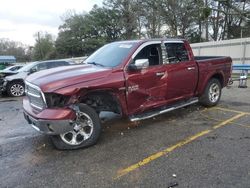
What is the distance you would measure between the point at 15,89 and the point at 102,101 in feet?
28.3

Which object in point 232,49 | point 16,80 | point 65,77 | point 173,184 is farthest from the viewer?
point 232,49

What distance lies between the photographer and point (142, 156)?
452 centimetres

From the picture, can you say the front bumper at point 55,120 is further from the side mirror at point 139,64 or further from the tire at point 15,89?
the tire at point 15,89

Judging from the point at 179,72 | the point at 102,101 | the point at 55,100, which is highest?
the point at 179,72

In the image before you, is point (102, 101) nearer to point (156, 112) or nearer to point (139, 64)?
point (139, 64)

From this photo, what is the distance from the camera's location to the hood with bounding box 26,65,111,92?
4.55 m

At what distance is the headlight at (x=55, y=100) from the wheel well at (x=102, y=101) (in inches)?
15.4

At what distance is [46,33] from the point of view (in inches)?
2832

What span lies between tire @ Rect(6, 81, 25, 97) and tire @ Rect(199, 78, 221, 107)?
8.52m

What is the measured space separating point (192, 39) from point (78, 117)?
3708 centimetres

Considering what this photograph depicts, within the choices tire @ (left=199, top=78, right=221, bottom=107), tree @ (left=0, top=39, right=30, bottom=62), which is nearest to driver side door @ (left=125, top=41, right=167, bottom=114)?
tire @ (left=199, top=78, right=221, bottom=107)

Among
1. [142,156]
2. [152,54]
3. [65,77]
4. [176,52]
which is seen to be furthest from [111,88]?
[176,52]

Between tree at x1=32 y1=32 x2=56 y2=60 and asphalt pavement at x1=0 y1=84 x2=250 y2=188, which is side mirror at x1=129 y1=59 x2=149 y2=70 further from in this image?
tree at x1=32 y1=32 x2=56 y2=60

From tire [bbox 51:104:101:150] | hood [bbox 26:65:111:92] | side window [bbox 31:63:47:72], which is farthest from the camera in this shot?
side window [bbox 31:63:47:72]
